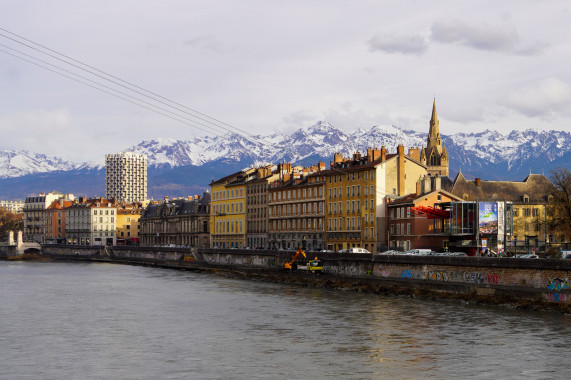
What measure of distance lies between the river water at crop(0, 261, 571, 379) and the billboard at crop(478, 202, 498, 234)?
18.3 m

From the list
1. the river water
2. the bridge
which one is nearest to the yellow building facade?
the bridge

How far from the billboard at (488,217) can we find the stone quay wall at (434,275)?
13408 millimetres

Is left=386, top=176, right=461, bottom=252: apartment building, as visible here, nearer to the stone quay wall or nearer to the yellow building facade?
the stone quay wall

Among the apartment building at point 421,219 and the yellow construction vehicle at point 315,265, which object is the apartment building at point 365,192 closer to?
the apartment building at point 421,219

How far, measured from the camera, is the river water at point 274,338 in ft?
125

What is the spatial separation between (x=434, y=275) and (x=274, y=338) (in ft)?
83.6

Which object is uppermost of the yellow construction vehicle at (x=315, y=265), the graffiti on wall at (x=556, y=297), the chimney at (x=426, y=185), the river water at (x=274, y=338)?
the chimney at (x=426, y=185)

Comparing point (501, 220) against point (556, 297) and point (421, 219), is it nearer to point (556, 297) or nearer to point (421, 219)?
point (421, 219)

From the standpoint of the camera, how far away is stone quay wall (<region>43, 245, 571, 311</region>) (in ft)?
189

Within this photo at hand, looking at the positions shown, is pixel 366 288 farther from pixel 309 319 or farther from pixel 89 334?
pixel 89 334

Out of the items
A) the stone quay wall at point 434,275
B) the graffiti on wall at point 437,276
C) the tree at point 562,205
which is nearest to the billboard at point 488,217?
the tree at point 562,205

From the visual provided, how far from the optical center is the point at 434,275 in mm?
69312

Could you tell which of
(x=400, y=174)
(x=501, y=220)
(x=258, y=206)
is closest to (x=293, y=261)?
(x=501, y=220)

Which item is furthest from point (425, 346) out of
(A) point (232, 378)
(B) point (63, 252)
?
(B) point (63, 252)
